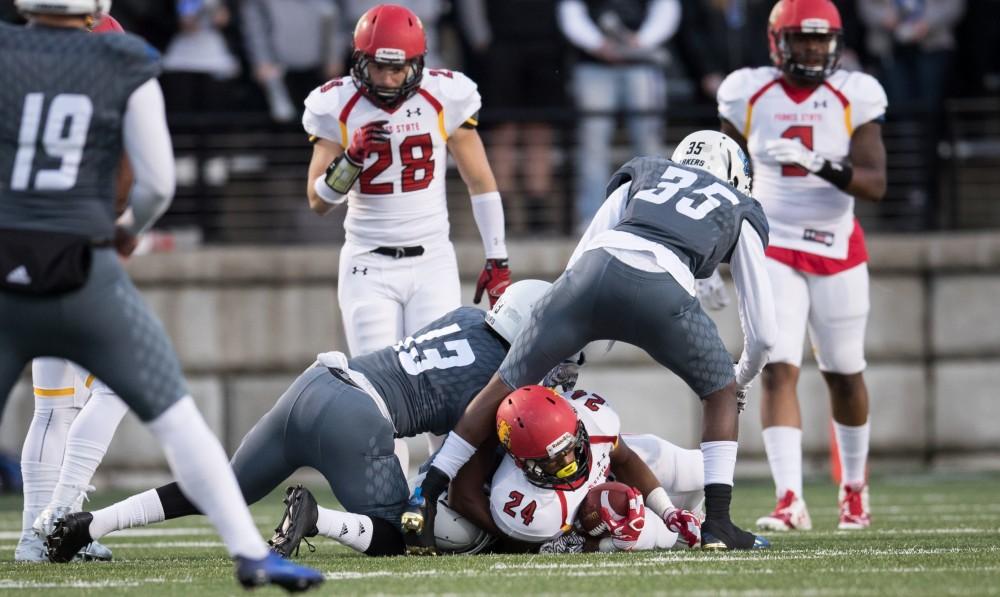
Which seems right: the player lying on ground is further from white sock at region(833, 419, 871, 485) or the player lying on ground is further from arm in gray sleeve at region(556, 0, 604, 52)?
arm in gray sleeve at region(556, 0, 604, 52)

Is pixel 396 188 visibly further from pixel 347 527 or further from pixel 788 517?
pixel 788 517

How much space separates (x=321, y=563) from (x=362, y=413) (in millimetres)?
523

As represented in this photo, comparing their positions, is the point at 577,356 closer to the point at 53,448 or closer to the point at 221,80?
the point at 53,448

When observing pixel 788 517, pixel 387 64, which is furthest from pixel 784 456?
pixel 387 64

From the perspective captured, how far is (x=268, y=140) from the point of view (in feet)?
35.3

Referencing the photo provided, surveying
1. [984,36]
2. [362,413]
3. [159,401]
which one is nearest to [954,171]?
[984,36]

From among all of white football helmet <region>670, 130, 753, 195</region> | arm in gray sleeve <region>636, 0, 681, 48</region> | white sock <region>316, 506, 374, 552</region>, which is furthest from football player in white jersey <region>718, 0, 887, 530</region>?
arm in gray sleeve <region>636, 0, 681, 48</region>

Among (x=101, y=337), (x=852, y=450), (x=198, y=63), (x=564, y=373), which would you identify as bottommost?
(x=852, y=450)

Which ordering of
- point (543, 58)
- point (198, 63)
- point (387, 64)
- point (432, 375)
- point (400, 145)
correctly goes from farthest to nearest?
point (543, 58), point (198, 63), point (400, 145), point (387, 64), point (432, 375)

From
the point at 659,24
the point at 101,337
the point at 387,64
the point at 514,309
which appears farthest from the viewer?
the point at 659,24

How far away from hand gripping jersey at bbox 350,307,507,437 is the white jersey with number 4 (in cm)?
186

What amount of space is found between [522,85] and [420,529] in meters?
5.92

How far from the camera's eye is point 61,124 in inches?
165

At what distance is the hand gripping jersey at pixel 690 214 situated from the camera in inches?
221
